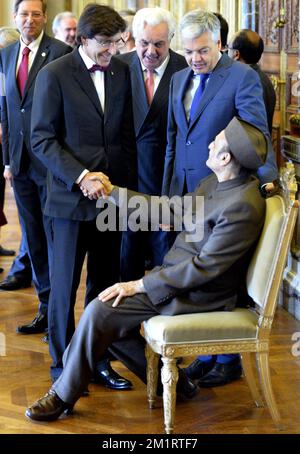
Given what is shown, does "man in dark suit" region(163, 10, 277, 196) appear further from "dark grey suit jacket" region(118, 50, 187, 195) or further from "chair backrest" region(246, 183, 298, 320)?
"chair backrest" region(246, 183, 298, 320)

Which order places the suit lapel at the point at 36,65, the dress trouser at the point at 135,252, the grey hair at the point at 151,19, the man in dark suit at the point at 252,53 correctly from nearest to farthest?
the grey hair at the point at 151,19 → the dress trouser at the point at 135,252 → the suit lapel at the point at 36,65 → the man in dark suit at the point at 252,53

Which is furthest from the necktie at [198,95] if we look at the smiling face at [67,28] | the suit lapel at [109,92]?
the smiling face at [67,28]

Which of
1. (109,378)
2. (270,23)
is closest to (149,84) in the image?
(109,378)

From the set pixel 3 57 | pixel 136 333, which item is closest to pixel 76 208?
pixel 136 333

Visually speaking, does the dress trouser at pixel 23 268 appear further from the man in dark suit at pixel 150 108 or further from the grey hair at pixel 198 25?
the grey hair at pixel 198 25

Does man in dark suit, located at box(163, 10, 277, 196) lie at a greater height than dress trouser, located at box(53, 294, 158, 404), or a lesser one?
greater

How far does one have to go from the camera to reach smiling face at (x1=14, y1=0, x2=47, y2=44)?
16.2 ft

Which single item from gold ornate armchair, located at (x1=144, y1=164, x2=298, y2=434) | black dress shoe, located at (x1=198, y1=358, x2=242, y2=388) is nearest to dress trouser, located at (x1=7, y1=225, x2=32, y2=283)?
black dress shoe, located at (x1=198, y1=358, x2=242, y2=388)

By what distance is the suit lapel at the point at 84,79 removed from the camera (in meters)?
3.90

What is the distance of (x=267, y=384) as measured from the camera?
3686 mm

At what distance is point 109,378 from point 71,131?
1.17 m

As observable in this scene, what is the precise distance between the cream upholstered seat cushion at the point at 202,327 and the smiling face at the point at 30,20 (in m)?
2.05

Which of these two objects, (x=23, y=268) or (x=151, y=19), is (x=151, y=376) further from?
(x=23, y=268)

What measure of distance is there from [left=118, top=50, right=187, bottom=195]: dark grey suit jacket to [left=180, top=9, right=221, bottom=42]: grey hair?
23.9 inches
